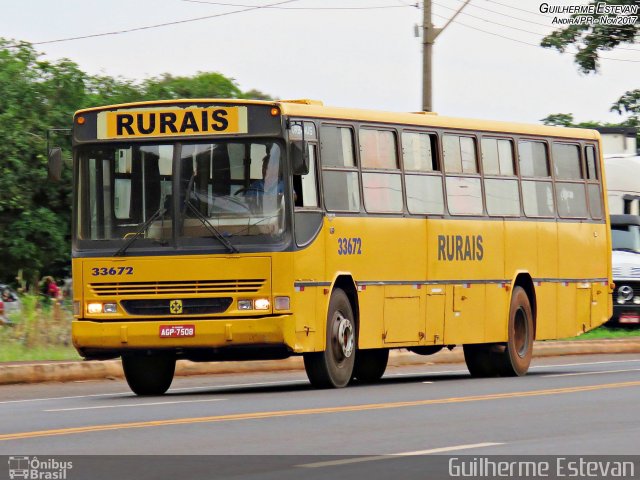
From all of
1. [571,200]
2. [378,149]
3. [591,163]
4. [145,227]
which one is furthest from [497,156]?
[145,227]

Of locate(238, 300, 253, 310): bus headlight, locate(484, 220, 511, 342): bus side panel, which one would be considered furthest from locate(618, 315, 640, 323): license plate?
locate(238, 300, 253, 310): bus headlight

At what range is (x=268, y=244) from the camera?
687 inches

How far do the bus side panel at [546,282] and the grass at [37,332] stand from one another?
639 cm

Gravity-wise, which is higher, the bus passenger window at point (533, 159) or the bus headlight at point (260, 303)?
the bus passenger window at point (533, 159)

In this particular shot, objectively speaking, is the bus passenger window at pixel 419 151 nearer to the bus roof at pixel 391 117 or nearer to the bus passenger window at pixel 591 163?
Answer: the bus roof at pixel 391 117

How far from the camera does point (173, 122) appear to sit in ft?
58.6

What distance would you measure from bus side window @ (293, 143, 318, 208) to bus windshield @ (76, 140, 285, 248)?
1.04 ft

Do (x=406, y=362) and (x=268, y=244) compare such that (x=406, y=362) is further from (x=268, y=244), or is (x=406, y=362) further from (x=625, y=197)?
(x=625, y=197)

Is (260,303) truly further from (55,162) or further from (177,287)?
(55,162)

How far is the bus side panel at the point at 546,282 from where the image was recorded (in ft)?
74.8

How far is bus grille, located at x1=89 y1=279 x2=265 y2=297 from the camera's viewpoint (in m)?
17.4

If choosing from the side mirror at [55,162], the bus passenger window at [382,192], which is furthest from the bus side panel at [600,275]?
the side mirror at [55,162]

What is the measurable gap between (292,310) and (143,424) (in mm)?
4494
